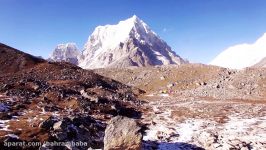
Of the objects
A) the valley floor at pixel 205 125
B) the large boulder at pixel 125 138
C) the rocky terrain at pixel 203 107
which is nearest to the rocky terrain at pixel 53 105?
the large boulder at pixel 125 138

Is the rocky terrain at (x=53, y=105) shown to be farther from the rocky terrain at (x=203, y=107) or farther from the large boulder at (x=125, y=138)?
the rocky terrain at (x=203, y=107)

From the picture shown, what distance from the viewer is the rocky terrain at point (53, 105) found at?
144 ft

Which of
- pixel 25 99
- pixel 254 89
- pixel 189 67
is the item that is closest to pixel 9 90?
pixel 25 99

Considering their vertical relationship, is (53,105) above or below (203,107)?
above

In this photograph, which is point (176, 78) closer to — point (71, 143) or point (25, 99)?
point (25, 99)

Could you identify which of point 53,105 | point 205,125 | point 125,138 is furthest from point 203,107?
point 125,138

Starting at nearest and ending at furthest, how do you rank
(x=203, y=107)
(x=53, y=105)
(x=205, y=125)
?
(x=205, y=125), (x=53, y=105), (x=203, y=107)

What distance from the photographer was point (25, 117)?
183 ft

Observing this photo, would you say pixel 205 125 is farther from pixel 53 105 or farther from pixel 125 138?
pixel 53 105

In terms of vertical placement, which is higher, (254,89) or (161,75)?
(161,75)

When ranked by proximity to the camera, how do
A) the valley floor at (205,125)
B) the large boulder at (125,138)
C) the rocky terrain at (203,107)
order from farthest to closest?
the rocky terrain at (203,107), the valley floor at (205,125), the large boulder at (125,138)

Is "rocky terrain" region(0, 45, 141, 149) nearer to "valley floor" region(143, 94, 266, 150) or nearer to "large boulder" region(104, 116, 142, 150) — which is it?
"large boulder" region(104, 116, 142, 150)

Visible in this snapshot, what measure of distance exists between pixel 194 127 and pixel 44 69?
7428 cm

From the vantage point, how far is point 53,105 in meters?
71.6
